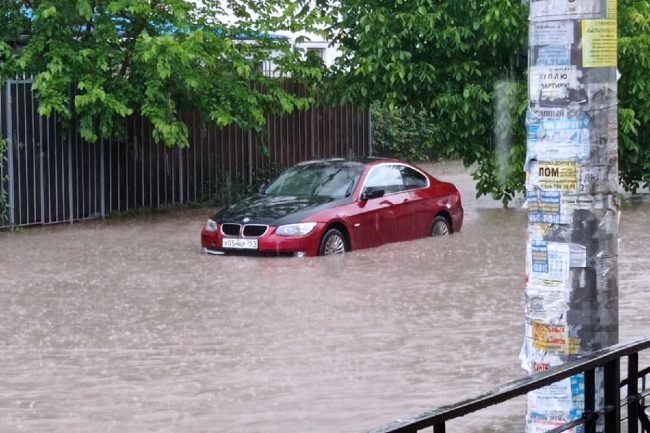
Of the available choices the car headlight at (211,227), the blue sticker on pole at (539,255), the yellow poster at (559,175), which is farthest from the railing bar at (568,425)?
the car headlight at (211,227)

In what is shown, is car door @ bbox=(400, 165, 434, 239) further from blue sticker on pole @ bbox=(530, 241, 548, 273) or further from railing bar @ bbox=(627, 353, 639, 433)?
railing bar @ bbox=(627, 353, 639, 433)

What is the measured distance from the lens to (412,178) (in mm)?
18422

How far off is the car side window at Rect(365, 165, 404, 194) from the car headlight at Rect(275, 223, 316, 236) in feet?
4.97

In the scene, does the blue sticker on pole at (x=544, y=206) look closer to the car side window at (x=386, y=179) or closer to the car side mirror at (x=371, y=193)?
the car side mirror at (x=371, y=193)

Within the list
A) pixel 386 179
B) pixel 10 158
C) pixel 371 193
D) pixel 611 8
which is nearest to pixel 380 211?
pixel 371 193

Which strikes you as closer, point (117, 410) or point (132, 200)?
point (117, 410)

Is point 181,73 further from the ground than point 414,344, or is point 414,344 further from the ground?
point 181,73

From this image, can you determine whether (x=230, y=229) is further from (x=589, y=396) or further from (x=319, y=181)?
(x=589, y=396)

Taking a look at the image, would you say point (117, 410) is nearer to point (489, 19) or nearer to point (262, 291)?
point (262, 291)

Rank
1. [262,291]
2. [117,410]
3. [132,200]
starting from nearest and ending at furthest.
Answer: [117,410] → [262,291] → [132,200]

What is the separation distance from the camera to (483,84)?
20969 millimetres

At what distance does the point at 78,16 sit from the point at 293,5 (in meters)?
3.53

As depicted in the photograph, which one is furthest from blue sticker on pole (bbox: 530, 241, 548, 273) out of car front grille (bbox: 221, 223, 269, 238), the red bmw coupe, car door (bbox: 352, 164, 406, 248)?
car door (bbox: 352, 164, 406, 248)

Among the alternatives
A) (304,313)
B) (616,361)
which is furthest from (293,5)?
(616,361)
